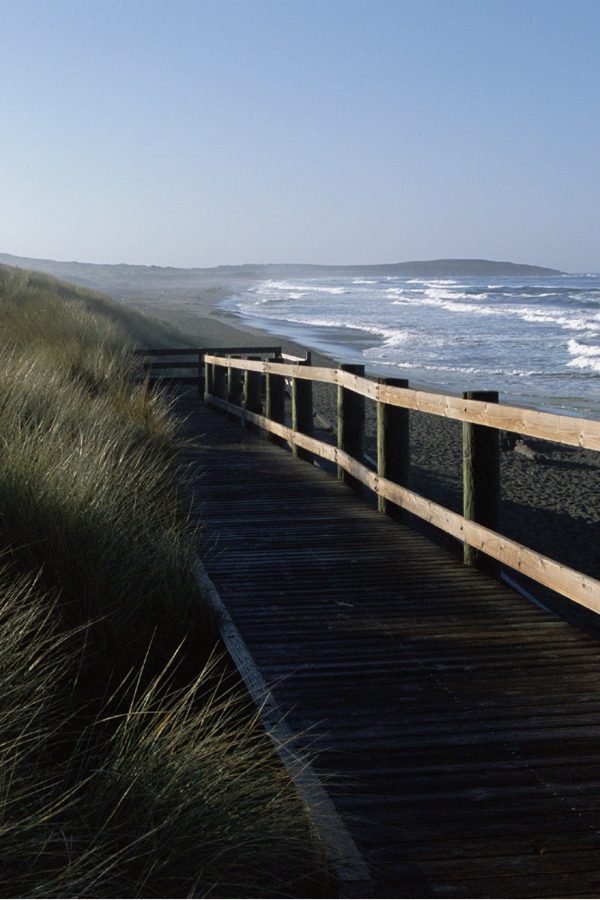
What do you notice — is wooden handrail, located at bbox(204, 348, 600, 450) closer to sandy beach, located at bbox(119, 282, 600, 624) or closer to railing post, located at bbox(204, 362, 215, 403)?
sandy beach, located at bbox(119, 282, 600, 624)

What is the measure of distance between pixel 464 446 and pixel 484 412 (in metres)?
0.60

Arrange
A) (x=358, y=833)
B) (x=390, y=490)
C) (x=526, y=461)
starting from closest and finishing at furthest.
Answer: (x=358, y=833) → (x=390, y=490) → (x=526, y=461)

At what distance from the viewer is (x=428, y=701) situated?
4.36m

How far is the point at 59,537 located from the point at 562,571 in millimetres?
2210

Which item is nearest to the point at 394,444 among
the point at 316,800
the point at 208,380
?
the point at 316,800

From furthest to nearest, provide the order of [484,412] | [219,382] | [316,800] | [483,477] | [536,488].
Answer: [219,382], [536,488], [483,477], [484,412], [316,800]

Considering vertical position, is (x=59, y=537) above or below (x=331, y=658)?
above

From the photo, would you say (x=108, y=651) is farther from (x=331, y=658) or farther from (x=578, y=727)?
(x=578, y=727)

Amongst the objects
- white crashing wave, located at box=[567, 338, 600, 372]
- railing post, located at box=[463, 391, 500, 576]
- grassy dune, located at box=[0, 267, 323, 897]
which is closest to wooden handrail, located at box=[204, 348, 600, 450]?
railing post, located at box=[463, 391, 500, 576]

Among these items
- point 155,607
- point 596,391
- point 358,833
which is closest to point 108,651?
point 155,607

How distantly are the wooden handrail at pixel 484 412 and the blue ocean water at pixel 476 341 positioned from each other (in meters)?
13.0

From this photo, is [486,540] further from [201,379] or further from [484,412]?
[201,379]

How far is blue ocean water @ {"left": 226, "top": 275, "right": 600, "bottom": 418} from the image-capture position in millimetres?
26203

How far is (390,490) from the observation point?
8.01 metres
